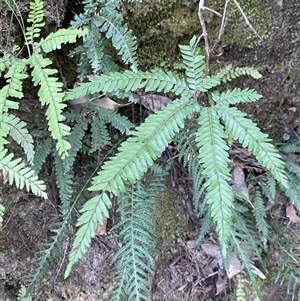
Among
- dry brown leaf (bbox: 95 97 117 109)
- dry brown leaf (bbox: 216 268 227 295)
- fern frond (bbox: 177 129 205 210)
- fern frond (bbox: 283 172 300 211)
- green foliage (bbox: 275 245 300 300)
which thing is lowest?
dry brown leaf (bbox: 216 268 227 295)

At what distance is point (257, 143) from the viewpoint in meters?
1.79

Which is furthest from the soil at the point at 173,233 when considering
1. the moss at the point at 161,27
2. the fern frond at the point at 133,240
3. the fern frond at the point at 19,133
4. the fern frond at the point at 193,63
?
the fern frond at the point at 193,63

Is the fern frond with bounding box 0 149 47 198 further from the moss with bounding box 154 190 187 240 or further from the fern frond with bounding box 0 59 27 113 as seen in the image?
the moss with bounding box 154 190 187 240

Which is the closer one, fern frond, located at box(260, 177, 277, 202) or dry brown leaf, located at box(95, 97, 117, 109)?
dry brown leaf, located at box(95, 97, 117, 109)

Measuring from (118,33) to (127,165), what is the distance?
0.86 meters

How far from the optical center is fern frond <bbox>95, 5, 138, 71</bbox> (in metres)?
2.08

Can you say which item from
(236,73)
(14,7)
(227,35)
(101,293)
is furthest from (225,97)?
(101,293)

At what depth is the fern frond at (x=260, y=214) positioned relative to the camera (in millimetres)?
2641

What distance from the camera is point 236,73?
240cm

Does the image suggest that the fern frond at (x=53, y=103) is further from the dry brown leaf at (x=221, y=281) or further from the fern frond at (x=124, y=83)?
the dry brown leaf at (x=221, y=281)

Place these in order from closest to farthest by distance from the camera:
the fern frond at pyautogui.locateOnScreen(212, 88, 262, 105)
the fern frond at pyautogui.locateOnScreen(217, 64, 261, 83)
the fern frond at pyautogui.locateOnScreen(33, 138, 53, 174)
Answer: the fern frond at pyautogui.locateOnScreen(212, 88, 262, 105) → the fern frond at pyautogui.locateOnScreen(33, 138, 53, 174) → the fern frond at pyautogui.locateOnScreen(217, 64, 261, 83)

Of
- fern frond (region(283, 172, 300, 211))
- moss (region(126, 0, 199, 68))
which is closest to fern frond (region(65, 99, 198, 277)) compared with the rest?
moss (region(126, 0, 199, 68))

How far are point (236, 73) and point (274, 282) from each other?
65.0 inches

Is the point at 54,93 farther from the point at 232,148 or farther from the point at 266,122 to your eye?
the point at 266,122
